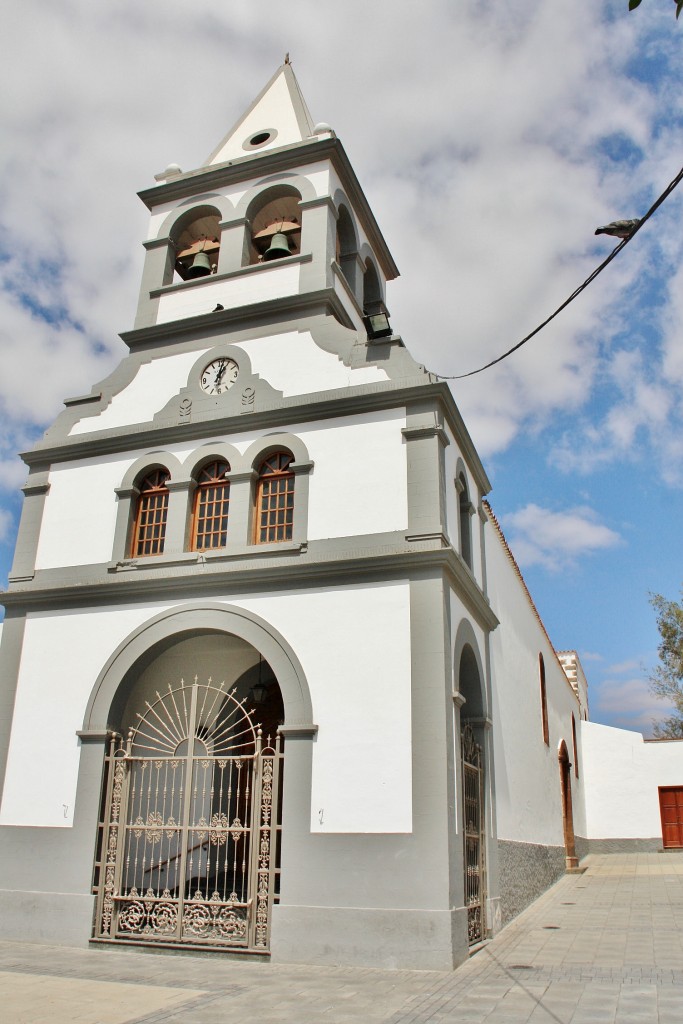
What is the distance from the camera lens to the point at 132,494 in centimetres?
1173

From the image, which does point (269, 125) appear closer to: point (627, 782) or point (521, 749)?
point (521, 749)

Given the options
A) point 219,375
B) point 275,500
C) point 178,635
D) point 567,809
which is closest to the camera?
point 178,635

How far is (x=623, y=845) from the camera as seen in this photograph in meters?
26.4

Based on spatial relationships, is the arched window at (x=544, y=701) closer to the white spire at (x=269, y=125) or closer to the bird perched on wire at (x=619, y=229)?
the white spire at (x=269, y=125)

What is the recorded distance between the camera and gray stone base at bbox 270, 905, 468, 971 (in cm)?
833

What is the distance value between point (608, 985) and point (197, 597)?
6.19 metres

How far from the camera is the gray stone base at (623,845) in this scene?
85.8 feet

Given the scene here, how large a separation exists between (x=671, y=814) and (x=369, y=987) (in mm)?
22138

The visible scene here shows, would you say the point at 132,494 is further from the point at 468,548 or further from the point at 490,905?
the point at 490,905

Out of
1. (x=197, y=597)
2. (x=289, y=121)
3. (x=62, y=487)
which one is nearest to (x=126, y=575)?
(x=197, y=597)

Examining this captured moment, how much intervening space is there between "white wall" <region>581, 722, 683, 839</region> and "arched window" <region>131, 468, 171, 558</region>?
68.1 ft

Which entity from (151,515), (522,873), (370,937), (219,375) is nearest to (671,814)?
(522,873)

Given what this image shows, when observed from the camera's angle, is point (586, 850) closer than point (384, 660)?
No

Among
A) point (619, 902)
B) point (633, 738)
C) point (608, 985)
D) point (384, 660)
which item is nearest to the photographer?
point (608, 985)
